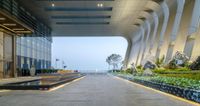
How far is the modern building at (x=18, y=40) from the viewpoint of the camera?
31.8 metres

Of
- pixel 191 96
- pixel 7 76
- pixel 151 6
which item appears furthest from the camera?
pixel 151 6

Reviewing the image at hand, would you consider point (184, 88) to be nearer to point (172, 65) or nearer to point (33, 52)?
point (172, 65)

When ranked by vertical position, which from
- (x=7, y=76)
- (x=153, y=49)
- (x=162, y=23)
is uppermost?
(x=162, y=23)

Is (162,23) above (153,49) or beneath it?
above

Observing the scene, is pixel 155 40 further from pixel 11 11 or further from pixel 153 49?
pixel 11 11

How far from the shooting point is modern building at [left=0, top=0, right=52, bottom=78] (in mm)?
31798

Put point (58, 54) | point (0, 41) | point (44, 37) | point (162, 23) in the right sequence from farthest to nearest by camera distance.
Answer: point (58, 54), point (44, 37), point (162, 23), point (0, 41)

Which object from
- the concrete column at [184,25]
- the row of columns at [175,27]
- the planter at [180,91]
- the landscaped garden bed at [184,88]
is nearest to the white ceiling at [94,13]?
the row of columns at [175,27]

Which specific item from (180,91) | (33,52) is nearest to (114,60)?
(33,52)

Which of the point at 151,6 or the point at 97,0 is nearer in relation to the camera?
the point at 97,0

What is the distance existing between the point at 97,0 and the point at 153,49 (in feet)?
42.5

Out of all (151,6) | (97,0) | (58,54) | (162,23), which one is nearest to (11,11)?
(97,0)

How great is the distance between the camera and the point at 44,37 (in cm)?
5259

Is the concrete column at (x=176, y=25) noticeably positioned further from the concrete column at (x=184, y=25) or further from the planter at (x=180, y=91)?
the planter at (x=180, y=91)
